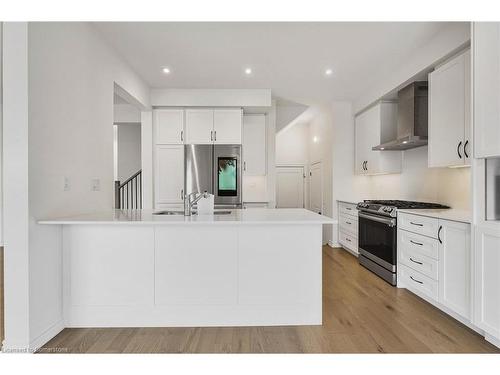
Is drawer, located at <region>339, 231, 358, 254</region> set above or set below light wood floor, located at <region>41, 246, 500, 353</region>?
above

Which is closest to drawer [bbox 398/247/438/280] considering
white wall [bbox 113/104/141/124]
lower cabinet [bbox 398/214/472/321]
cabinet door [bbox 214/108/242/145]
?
lower cabinet [bbox 398/214/472/321]

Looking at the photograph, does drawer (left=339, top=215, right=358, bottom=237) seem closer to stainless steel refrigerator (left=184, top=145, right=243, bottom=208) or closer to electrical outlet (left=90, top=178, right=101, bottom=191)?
stainless steel refrigerator (left=184, top=145, right=243, bottom=208)

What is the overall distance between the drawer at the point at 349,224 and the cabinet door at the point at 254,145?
5.20 ft

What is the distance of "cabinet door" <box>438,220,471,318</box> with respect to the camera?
2307 mm

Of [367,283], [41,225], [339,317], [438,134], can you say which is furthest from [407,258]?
[41,225]

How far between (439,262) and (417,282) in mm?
426

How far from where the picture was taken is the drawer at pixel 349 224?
457 centimetres

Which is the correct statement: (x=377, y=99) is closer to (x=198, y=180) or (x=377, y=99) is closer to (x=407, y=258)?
(x=407, y=258)

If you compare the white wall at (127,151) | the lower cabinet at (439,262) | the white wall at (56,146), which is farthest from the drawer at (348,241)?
the white wall at (127,151)

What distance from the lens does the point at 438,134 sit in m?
3.11

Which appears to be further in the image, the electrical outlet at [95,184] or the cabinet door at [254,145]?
the cabinet door at [254,145]

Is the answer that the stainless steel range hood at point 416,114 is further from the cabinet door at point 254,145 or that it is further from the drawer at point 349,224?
the cabinet door at point 254,145

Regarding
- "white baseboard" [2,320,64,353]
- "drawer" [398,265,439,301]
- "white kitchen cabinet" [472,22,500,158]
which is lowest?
"white baseboard" [2,320,64,353]

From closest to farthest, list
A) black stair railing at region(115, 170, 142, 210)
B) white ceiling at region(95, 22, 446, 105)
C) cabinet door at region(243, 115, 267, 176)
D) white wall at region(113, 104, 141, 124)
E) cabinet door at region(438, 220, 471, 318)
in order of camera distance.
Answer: cabinet door at region(438, 220, 471, 318) → white ceiling at region(95, 22, 446, 105) → cabinet door at region(243, 115, 267, 176) → black stair railing at region(115, 170, 142, 210) → white wall at region(113, 104, 141, 124)
